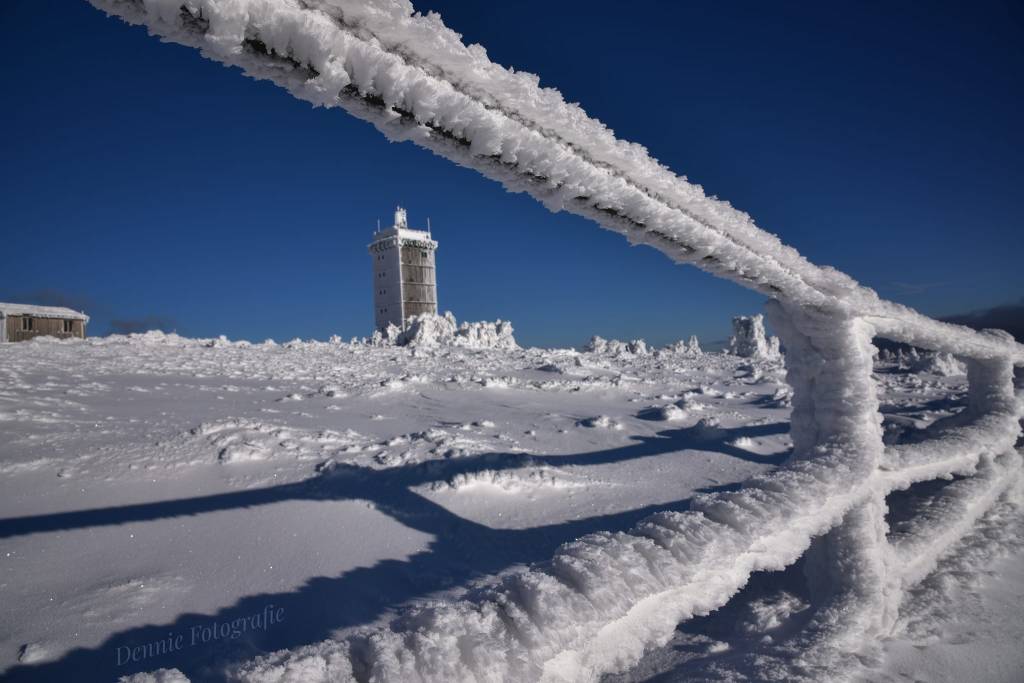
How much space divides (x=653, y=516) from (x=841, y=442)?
0.94m

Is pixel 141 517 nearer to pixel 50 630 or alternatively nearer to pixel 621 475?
pixel 50 630

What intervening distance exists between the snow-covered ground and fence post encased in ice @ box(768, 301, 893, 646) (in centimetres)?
11

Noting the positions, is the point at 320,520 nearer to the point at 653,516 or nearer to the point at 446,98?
the point at 653,516

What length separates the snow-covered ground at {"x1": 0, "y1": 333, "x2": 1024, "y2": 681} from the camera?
1387 millimetres

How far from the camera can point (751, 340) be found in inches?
859

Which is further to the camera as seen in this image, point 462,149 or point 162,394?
point 162,394

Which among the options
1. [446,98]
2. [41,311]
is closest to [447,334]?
[446,98]

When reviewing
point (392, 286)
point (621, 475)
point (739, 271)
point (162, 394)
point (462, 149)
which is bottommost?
point (621, 475)

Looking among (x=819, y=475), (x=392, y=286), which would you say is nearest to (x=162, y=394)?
(x=819, y=475)

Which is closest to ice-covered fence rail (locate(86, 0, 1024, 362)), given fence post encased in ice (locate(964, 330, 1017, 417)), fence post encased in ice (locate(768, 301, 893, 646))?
fence post encased in ice (locate(768, 301, 893, 646))

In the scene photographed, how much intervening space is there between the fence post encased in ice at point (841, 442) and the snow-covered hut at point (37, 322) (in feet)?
81.7

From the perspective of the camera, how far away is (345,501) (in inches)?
95.2

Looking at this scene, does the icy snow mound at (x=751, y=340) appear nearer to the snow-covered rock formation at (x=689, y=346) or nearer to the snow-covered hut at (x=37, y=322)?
the snow-covered rock formation at (x=689, y=346)

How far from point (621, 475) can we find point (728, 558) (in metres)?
2.28
